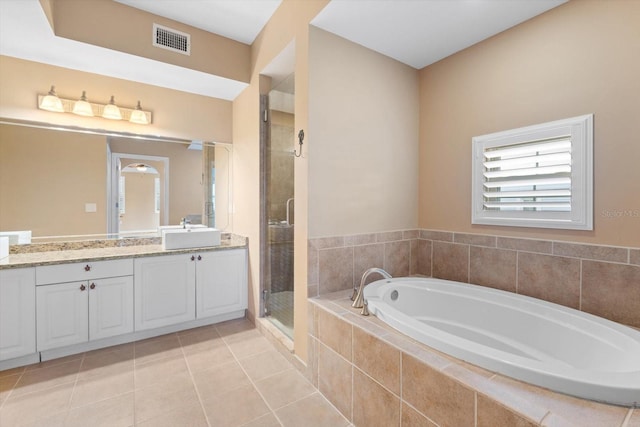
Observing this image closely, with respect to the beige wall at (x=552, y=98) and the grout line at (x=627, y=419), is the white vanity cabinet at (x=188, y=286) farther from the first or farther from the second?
the grout line at (x=627, y=419)

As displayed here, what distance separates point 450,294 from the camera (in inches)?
84.3

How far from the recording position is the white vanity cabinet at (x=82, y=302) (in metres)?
2.15

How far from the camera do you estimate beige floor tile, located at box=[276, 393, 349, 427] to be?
160cm

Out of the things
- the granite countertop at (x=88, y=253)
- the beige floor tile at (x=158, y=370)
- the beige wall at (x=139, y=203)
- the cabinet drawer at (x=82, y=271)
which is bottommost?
the beige floor tile at (x=158, y=370)

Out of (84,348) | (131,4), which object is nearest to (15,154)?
(131,4)

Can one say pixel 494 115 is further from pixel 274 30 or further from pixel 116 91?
pixel 116 91

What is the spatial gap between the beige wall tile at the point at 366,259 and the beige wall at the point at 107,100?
2128 mm

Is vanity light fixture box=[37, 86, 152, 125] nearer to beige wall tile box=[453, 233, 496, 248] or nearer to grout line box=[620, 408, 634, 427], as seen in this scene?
beige wall tile box=[453, 233, 496, 248]

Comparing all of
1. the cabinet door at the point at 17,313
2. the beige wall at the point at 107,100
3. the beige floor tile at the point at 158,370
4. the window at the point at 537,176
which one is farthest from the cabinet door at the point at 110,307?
the window at the point at 537,176

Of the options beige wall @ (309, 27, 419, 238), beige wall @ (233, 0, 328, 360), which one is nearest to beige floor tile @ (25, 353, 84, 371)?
beige wall @ (233, 0, 328, 360)

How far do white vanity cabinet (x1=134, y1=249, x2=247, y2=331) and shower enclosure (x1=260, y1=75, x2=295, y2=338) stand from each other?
371 mm

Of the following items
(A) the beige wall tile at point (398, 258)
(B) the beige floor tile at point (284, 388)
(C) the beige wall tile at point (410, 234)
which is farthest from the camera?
(C) the beige wall tile at point (410, 234)

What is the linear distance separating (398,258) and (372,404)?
131 cm

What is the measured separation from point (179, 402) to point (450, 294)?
1.98 metres
